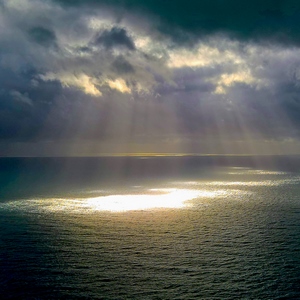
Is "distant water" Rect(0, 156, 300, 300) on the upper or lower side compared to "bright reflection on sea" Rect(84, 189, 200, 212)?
lower

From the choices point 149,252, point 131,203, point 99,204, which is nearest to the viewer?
point 149,252

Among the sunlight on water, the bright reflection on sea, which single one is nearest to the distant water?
the sunlight on water

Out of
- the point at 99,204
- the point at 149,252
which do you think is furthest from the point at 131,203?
the point at 149,252

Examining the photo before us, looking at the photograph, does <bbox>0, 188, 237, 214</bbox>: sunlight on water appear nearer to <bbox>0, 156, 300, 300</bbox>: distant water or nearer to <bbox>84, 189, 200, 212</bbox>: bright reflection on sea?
<bbox>84, 189, 200, 212</bbox>: bright reflection on sea

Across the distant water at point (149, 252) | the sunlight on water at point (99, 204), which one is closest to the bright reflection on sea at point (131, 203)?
the sunlight on water at point (99, 204)

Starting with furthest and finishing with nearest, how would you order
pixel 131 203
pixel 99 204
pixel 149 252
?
pixel 131 203
pixel 99 204
pixel 149 252

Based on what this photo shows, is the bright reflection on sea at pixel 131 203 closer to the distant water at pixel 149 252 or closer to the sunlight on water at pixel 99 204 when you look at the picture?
the sunlight on water at pixel 99 204

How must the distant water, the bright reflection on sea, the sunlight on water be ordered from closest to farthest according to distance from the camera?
the distant water → the sunlight on water → the bright reflection on sea

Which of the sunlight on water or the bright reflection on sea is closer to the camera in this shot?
the sunlight on water

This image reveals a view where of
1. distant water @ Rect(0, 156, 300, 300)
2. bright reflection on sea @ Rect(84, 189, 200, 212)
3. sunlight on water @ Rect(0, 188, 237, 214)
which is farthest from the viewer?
bright reflection on sea @ Rect(84, 189, 200, 212)

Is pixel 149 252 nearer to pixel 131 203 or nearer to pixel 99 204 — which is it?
pixel 99 204

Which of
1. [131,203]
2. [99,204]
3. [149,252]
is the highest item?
[99,204]
